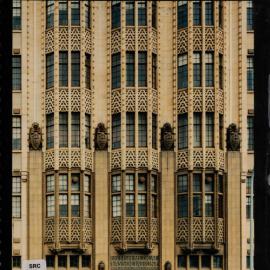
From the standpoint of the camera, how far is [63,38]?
46000mm

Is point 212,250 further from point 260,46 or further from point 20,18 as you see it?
point 260,46

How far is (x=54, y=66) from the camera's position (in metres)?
45.9

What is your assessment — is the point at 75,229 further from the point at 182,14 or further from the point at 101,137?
the point at 182,14

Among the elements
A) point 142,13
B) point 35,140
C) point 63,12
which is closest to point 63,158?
point 35,140

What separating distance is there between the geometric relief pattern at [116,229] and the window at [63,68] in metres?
8.13

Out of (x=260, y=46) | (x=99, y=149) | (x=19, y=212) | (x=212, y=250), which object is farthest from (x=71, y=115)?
(x=260, y=46)

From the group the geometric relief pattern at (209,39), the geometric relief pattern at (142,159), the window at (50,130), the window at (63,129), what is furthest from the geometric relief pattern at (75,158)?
the geometric relief pattern at (209,39)

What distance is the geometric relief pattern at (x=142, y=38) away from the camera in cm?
4609

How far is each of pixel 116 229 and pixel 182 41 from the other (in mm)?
11381

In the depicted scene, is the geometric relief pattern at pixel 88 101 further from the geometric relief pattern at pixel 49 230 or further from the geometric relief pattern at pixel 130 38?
the geometric relief pattern at pixel 49 230

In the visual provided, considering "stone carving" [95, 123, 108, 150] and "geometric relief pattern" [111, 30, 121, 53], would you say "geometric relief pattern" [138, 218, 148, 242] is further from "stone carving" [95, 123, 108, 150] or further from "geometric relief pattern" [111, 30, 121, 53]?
"geometric relief pattern" [111, 30, 121, 53]

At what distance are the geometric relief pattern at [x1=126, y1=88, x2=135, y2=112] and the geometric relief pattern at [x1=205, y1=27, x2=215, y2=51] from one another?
4858 millimetres

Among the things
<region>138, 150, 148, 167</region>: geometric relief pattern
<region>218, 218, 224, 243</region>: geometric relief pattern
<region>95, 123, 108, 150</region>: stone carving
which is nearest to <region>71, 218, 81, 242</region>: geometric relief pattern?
<region>95, 123, 108, 150</region>: stone carving

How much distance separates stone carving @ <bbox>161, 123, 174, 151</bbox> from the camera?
46250 mm
